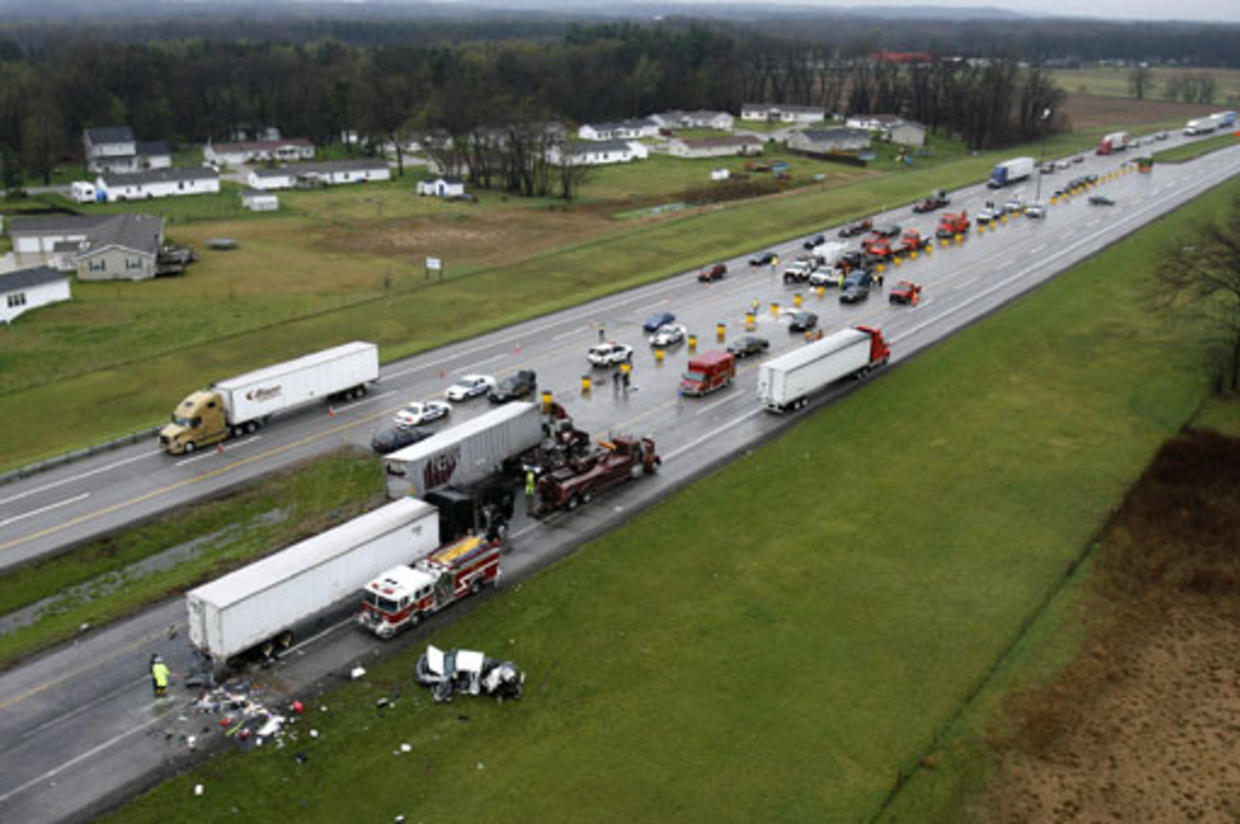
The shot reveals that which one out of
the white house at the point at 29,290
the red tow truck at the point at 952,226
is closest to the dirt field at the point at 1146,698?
the red tow truck at the point at 952,226

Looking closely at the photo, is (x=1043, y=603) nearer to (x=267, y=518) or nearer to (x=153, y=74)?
(x=267, y=518)

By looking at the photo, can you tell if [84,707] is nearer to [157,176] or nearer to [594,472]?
[594,472]

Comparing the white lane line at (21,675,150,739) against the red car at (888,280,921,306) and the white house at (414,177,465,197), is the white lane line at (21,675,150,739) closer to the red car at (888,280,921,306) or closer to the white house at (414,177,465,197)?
the red car at (888,280,921,306)

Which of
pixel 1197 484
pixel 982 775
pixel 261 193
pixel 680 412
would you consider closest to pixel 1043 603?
pixel 982 775

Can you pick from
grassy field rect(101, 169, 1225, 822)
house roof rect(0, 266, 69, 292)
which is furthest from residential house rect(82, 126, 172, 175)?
grassy field rect(101, 169, 1225, 822)

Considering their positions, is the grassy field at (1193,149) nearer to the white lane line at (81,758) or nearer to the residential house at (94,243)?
the residential house at (94,243)
